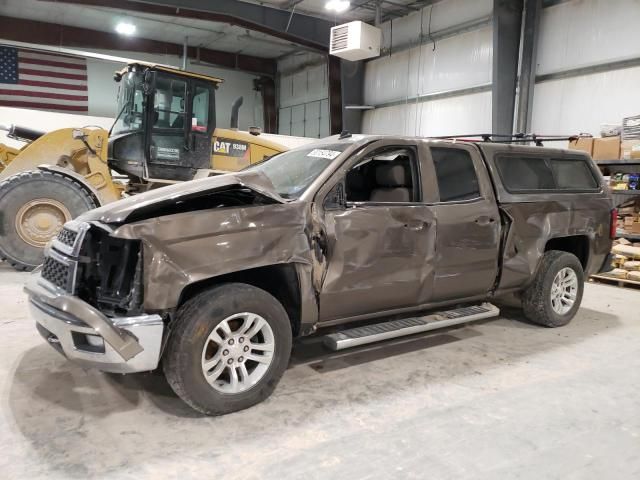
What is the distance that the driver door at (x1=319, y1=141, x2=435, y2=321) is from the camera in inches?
127

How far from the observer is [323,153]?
12.0ft

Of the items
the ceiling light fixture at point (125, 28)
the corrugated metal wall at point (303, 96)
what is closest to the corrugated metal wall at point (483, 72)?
the corrugated metal wall at point (303, 96)

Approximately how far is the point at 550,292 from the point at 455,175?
1.66 meters

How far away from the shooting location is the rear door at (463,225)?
3.79 metres

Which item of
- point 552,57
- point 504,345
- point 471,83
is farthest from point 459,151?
point 471,83

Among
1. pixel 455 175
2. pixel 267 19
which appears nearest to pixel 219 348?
pixel 455 175

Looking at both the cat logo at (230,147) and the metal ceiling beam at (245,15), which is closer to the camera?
the cat logo at (230,147)

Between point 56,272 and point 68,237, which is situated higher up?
point 68,237

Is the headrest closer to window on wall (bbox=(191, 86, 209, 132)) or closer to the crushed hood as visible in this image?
the crushed hood

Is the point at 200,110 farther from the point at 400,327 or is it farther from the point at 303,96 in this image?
the point at 303,96

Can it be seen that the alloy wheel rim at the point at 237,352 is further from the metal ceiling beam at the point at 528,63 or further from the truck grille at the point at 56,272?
the metal ceiling beam at the point at 528,63

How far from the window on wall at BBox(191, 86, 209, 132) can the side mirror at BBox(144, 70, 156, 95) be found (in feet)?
2.11

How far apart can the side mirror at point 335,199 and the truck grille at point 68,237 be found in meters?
1.51

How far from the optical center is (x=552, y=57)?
32.2 ft
